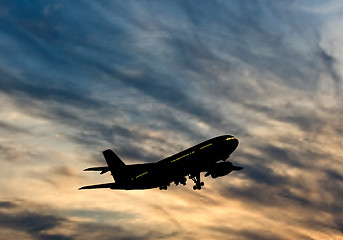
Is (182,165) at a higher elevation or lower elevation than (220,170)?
higher

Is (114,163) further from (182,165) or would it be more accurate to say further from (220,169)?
(220,169)

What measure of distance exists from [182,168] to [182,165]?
81 cm

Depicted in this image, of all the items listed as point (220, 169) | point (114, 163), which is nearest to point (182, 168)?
point (220, 169)

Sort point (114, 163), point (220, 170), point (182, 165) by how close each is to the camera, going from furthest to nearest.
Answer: point (114, 163) → point (220, 170) → point (182, 165)

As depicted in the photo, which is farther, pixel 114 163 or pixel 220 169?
pixel 114 163

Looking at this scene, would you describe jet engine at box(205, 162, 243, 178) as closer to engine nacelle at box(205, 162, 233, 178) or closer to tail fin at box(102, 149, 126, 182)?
engine nacelle at box(205, 162, 233, 178)

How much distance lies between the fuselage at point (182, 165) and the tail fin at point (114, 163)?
17.5 feet

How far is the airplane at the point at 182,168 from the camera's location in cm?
8831

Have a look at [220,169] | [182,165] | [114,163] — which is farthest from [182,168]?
[114,163]

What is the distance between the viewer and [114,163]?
110 metres

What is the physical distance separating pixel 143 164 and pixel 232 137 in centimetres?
2238

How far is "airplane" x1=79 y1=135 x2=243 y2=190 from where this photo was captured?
88312 mm

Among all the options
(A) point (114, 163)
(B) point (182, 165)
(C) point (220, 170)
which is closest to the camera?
(B) point (182, 165)

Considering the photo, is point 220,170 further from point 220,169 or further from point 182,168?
point 182,168
